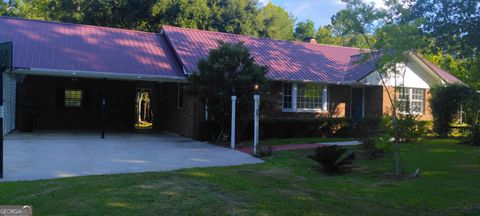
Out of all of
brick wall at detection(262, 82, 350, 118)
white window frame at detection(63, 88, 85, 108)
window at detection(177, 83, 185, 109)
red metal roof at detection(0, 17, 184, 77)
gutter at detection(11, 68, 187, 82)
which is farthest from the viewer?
white window frame at detection(63, 88, 85, 108)

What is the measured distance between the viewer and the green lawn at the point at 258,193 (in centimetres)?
638

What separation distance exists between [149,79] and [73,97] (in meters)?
5.74

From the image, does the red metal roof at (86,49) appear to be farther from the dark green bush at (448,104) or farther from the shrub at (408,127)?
the dark green bush at (448,104)

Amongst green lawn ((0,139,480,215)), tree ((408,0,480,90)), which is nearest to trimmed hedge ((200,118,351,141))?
tree ((408,0,480,90))

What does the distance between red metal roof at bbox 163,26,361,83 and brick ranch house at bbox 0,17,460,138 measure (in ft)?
0.19

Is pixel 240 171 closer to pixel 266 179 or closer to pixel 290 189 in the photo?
pixel 266 179

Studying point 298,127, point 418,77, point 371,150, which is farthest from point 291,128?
point 418,77

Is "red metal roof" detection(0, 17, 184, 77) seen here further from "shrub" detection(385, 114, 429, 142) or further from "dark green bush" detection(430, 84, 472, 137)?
"dark green bush" detection(430, 84, 472, 137)

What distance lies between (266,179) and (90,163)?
4.59m

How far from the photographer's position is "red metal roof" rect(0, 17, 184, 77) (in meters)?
17.1

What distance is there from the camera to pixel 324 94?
20.7 meters

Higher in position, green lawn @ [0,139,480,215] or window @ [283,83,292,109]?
window @ [283,83,292,109]

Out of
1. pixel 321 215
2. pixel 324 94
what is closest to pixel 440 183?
pixel 321 215

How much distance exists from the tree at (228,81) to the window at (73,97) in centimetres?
851
